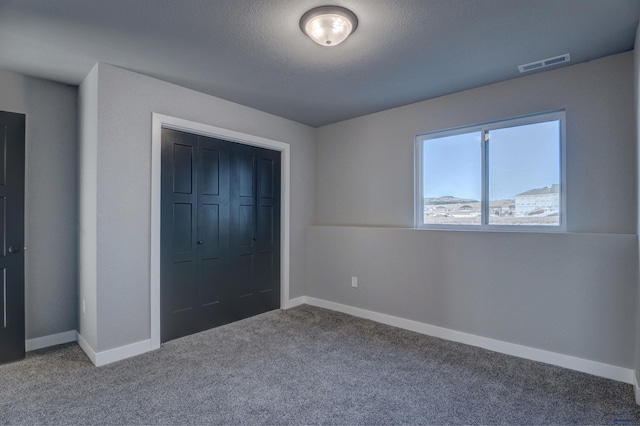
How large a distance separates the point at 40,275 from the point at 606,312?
4.64m

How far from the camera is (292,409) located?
205 centimetres

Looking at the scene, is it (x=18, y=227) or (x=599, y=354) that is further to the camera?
(x=18, y=227)

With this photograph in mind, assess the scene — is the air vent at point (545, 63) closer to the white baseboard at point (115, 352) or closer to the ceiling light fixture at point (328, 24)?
the ceiling light fixture at point (328, 24)

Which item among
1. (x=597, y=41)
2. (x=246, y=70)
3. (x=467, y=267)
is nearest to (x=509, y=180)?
(x=467, y=267)

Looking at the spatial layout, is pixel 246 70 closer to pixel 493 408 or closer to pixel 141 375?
pixel 141 375

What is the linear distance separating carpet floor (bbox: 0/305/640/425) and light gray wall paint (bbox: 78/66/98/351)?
318 millimetres

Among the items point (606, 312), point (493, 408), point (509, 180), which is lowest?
point (493, 408)

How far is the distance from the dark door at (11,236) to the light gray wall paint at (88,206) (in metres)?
0.40

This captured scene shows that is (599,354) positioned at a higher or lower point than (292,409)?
higher

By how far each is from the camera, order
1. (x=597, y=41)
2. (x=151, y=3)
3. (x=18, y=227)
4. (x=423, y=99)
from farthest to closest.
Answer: (x=423, y=99), (x=18, y=227), (x=597, y=41), (x=151, y=3)

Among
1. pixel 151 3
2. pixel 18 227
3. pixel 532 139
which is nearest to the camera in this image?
pixel 151 3

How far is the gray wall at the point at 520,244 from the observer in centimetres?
248

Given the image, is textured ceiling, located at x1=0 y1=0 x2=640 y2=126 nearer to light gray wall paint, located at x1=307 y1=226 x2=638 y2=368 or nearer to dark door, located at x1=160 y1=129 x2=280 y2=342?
dark door, located at x1=160 y1=129 x2=280 y2=342

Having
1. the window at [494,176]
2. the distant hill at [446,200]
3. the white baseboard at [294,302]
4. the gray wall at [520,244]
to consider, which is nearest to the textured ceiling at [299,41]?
the gray wall at [520,244]
